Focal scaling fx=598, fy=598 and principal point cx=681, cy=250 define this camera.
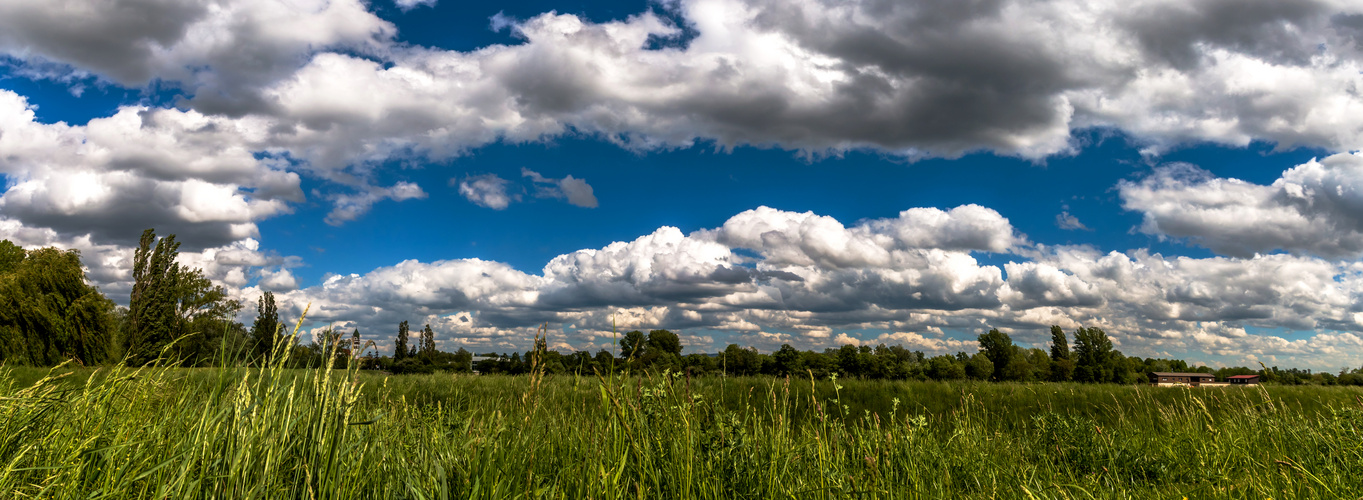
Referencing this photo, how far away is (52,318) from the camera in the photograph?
28672mm

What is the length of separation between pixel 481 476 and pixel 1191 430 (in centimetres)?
1083

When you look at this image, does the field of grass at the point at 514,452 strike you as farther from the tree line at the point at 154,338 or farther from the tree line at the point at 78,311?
the tree line at the point at 78,311

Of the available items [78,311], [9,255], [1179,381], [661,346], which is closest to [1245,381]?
[1179,381]

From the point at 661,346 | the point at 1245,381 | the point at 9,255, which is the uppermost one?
the point at 9,255

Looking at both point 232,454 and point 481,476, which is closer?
point 232,454

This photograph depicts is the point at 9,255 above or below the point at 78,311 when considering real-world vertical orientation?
above

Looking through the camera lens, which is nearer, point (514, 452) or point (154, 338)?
point (514, 452)

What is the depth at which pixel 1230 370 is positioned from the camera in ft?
118

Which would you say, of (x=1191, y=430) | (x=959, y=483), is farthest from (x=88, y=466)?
(x=1191, y=430)

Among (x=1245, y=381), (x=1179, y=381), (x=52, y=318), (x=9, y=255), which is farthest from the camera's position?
(x=9, y=255)

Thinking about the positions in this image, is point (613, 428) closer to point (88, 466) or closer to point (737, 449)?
point (737, 449)

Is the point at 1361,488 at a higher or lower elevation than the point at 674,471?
lower

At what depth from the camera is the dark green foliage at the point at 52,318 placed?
28094 mm

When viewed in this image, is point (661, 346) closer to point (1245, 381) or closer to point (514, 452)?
point (514, 452)
